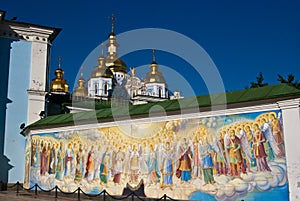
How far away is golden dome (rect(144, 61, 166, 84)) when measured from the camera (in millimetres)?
44562

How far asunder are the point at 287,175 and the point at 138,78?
39.4 m

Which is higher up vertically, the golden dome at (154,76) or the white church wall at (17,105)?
the golden dome at (154,76)

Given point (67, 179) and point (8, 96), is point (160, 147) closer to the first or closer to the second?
point (67, 179)

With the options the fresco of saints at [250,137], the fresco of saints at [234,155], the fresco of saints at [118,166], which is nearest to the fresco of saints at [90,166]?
the fresco of saints at [118,166]

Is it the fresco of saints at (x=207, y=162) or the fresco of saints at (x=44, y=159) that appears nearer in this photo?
the fresco of saints at (x=207, y=162)

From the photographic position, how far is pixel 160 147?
11.5 m

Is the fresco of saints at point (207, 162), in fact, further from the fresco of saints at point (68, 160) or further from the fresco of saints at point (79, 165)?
the fresco of saints at point (68, 160)

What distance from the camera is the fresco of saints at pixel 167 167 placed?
11.2m

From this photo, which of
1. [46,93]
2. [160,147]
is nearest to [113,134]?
[160,147]

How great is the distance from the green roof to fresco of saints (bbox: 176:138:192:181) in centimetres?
99

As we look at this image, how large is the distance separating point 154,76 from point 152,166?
33.6m

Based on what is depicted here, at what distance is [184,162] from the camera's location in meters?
11.0

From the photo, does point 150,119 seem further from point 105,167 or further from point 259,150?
point 259,150

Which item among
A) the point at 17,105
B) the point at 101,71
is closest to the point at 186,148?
the point at 17,105
